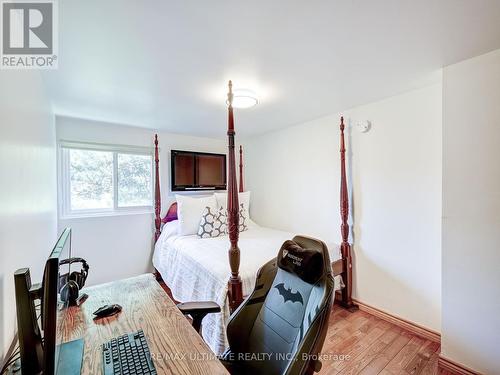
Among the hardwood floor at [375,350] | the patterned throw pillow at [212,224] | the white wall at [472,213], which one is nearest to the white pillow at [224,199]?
the patterned throw pillow at [212,224]

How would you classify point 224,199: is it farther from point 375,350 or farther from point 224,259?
point 375,350

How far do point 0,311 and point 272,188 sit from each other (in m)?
3.11

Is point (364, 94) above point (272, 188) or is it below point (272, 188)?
above

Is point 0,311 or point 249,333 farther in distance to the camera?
point 249,333

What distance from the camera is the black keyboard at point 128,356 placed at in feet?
2.50

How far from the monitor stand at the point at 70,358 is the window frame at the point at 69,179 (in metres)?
2.37

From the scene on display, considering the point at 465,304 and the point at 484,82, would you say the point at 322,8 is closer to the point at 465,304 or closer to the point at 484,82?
the point at 484,82

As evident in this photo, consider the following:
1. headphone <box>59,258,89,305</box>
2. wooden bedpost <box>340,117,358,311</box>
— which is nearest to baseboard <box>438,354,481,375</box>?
wooden bedpost <box>340,117,358,311</box>

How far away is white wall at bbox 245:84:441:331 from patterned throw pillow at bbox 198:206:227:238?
103 centimetres

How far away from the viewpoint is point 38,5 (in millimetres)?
1081

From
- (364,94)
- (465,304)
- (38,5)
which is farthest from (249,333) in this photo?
(364,94)

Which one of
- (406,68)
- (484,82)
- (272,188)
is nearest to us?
(484,82)

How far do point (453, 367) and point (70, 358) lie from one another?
2.27m

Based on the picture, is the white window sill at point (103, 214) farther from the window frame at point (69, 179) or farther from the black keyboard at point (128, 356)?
the black keyboard at point (128, 356)
